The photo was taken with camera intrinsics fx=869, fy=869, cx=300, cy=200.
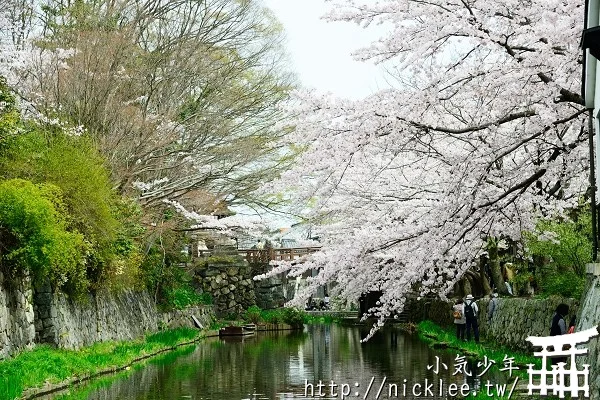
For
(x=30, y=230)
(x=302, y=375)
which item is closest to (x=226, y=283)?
(x=302, y=375)

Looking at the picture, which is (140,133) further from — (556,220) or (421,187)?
(556,220)

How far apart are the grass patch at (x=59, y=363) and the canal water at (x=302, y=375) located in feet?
1.82

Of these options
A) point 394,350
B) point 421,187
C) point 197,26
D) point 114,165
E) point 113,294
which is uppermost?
point 197,26

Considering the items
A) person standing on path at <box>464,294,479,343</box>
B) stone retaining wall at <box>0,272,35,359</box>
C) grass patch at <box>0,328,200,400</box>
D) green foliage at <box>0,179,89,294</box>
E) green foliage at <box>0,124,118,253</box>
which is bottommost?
grass patch at <box>0,328,200,400</box>

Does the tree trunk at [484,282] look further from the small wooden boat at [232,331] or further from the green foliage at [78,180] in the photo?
the small wooden boat at [232,331]

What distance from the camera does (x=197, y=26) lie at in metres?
26.0

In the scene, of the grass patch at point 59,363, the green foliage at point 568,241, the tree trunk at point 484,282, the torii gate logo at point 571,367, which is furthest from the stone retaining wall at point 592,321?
the tree trunk at point 484,282

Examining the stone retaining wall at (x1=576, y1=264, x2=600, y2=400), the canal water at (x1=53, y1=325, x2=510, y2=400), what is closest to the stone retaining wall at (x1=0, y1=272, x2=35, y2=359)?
the canal water at (x1=53, y1=325, x2=510, y2=400)

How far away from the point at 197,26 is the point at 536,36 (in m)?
18.1

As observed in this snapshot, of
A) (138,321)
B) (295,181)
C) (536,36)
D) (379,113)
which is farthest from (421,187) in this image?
(138,321)

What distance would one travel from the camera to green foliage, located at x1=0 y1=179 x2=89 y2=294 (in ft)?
53.2

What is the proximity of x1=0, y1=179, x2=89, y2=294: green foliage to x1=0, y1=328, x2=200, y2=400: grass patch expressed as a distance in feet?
5.76

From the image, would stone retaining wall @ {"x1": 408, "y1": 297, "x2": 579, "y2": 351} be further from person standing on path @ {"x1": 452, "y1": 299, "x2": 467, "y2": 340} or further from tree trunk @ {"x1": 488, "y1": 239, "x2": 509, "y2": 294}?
tree trunk @ {"x1": 488, "y1": 239, "x2": 509, "y2": 294}

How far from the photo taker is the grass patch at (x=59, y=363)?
13.9 metres
